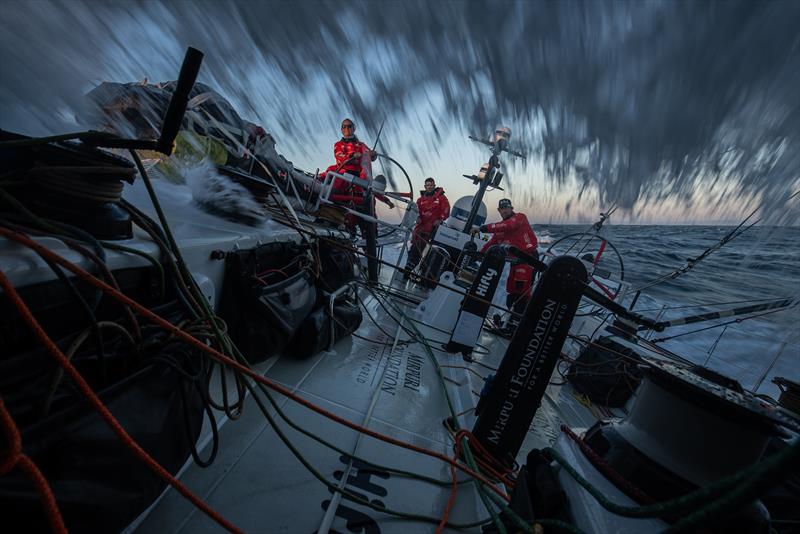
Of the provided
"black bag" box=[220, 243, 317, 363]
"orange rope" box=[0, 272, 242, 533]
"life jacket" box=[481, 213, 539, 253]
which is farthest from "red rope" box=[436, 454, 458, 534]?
"life jacket" box=[481, 213, 539, 253]

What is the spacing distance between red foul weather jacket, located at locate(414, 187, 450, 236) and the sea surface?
2.75 metres

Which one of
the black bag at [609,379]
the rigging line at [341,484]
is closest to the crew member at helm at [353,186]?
the rigging line at [341,484]

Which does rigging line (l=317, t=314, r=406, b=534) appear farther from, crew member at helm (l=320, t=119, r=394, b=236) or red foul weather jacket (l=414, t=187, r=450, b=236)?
red foul weather jacket (l=414, t=187, r=450, b=236)

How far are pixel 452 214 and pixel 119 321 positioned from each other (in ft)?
29.9

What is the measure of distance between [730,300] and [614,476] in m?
12.8

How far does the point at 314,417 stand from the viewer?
1.83 metres

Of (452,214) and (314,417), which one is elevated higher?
(452,214)

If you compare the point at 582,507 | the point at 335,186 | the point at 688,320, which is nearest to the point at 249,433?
the point at 582,507

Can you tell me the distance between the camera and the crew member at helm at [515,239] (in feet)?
17.5

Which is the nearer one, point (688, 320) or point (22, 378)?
point (22, 378)

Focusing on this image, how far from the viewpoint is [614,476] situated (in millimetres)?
883

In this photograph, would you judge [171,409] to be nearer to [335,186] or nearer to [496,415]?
[496,415]

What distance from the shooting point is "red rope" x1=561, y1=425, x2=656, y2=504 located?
830 millimetres

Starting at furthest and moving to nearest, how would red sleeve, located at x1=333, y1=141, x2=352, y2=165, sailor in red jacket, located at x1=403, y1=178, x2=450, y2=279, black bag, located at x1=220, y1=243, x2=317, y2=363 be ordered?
sailor in red jacket, located at x1=403, y1=178, x2=450, y2=279 → red sleeve, located at x1=333, y1=141, x2=352, y2=165 → black bag, located at x1=220, y1=243, x2=317, y2=363
